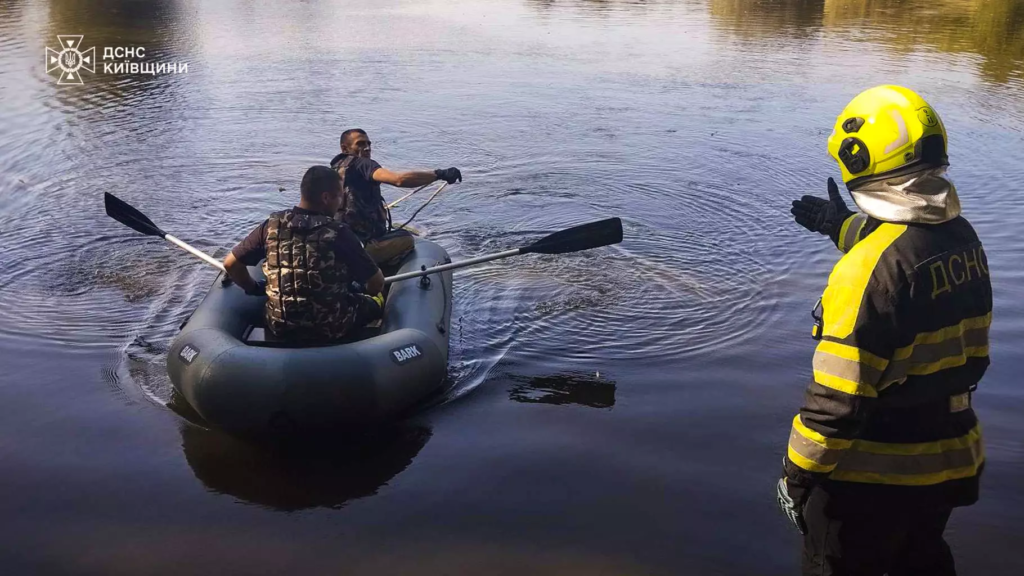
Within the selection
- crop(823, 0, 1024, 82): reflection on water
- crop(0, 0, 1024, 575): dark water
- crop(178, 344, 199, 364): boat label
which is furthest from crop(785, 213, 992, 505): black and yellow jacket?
crop(823, 0, 1024, 82): reflection on water

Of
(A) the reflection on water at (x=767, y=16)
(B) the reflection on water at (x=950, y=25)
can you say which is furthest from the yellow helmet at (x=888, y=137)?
(A) the reflection on water at (x=767, y=16)

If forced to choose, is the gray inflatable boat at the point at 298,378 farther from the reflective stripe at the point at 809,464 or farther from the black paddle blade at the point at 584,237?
the reflective stripe at the point at 809,464

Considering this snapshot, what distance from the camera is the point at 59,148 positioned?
38.8 ft

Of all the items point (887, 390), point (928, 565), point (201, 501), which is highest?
point (887, 390)

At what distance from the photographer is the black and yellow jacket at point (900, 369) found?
9.00ft

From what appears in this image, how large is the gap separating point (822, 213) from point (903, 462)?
3.14 feet

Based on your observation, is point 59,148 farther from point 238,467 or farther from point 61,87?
point 238,467

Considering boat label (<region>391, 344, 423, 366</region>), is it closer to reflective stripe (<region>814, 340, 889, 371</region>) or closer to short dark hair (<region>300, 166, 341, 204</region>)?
short dark hair (<region>300, 166, 341, 204</region>)

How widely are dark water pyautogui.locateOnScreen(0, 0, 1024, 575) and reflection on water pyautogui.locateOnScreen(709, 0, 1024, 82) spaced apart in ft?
5.28

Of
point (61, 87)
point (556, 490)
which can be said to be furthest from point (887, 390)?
point (61, 87)

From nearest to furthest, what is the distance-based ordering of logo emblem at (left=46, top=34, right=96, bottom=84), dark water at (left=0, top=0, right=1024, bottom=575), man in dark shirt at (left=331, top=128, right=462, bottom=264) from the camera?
dark water at (left=0, top=0, right=1024, bottom=575), man in dark shirt at (left=331, top=128, right=462, bottom=264), logo emblem at (left=46, top=34, right=96, bottom=84)

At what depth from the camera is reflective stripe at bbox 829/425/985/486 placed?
288 cm

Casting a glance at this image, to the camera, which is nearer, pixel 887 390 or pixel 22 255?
pixel 887 390

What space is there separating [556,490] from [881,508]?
2.12 metres
